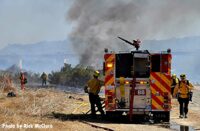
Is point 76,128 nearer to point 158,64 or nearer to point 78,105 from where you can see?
point 158,64

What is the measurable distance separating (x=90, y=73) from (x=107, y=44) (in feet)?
37.8

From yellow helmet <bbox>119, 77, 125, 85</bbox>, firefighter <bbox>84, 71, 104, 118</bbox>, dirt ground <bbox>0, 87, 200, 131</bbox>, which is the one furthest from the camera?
firefighter <bbox>84, 71, 104, 118</bbox>

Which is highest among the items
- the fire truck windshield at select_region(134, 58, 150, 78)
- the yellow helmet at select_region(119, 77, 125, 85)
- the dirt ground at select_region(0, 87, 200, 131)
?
the fire truck windshield at select_region(134, 58, 150, 78)

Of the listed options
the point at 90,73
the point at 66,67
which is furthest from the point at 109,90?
the point at 66,67

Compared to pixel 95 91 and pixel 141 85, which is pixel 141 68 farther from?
pixel 95 91

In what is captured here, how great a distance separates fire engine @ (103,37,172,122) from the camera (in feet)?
58.2

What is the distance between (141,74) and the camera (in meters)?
18.0

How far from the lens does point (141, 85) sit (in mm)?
17844

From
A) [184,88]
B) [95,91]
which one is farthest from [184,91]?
[95,91]

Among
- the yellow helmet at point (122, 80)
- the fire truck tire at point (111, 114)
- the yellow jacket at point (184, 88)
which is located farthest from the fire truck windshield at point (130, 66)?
the yellow jacket at point (184, 88)

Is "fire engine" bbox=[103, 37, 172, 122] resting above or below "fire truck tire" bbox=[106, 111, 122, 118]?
above

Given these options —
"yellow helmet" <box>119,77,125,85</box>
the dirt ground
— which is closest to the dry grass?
the dirt ground

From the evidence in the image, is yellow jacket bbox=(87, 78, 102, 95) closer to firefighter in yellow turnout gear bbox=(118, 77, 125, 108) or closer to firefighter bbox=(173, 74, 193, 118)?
firefighter in yellow turnout gear bbox=(118, 77, 125, 108)

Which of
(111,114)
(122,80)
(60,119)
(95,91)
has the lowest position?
(60,119)
